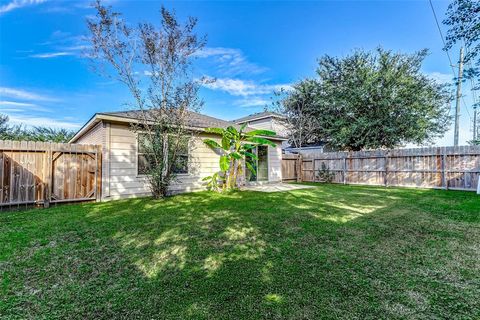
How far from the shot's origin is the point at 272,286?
2.27 meters

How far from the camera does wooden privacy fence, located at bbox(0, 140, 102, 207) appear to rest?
570cm

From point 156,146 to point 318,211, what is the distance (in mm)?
4991

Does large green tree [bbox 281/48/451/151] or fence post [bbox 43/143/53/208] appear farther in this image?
large green tree [bbox 281/48/451/151]

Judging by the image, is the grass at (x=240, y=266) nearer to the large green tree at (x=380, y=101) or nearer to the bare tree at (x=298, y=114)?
the large green tree at (x=380, y=101)

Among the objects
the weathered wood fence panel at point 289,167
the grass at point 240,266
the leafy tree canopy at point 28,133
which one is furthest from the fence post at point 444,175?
the leafy tree canopy at point 28,133

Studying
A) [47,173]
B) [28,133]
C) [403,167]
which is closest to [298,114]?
[403,167]

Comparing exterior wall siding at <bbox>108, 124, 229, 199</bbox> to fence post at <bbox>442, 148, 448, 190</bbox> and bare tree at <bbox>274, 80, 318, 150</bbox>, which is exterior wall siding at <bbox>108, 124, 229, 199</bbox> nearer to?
fence post at <bbox>442, 148, 448, 190</bbox>

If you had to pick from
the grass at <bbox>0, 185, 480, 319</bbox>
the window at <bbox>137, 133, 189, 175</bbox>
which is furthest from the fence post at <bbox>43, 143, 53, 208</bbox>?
the window at <bbox>137, 133, 189, 175</bbox>

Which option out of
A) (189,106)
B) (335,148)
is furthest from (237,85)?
(189,106)

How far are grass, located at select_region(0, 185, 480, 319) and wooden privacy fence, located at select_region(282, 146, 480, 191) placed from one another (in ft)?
18.1

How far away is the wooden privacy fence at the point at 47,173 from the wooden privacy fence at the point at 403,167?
1001cm

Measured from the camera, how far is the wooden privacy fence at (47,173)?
18.7ft

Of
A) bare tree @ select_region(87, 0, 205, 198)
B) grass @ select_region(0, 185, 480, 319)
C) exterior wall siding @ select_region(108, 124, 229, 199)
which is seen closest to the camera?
grass @ select_region(0, 185, 480, 319)

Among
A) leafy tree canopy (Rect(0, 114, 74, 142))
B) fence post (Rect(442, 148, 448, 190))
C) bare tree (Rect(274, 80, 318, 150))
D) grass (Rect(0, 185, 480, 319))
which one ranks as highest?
bare tree (Rect(274, 80, 318, 150))
